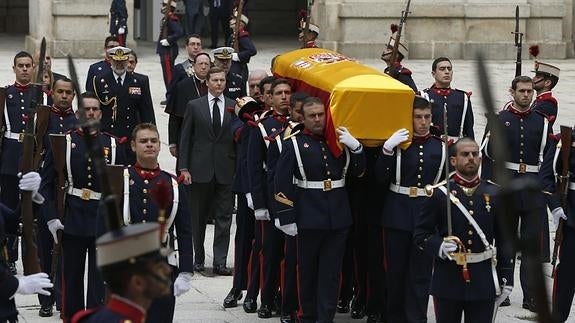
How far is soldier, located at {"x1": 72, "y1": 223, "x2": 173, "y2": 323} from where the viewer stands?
5121mm

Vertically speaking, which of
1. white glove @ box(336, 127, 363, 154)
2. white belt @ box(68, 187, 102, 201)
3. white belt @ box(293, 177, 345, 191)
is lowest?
white belt @ box(68, 187, 102, 201)

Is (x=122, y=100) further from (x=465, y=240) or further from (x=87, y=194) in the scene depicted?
(x=465, y=240)

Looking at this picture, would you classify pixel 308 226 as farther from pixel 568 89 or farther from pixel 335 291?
pixel 568 89

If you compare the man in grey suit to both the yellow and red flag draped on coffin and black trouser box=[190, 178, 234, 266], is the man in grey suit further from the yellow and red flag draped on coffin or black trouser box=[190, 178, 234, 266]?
the yellow and red flag draped on coffin

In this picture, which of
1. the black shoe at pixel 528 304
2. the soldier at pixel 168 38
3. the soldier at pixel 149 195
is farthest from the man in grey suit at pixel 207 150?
the soldier at pixel 168 38

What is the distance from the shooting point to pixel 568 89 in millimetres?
23562

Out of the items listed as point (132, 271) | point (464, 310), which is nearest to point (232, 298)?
point (464, 310)

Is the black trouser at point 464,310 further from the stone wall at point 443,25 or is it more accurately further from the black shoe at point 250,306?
the stone wall at point 443,25

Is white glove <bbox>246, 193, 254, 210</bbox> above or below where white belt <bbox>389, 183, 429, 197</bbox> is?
below

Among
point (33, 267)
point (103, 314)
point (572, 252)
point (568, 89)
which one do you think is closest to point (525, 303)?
point (572, 252)

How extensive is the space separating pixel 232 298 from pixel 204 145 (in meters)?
1.69

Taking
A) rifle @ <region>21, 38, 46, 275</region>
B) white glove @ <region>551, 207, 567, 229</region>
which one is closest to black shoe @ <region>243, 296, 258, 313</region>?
white glove @ <region>551, 207, 567, 229</region>

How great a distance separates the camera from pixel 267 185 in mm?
10398

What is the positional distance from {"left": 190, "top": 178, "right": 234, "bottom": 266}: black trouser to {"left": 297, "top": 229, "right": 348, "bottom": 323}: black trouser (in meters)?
2.20
